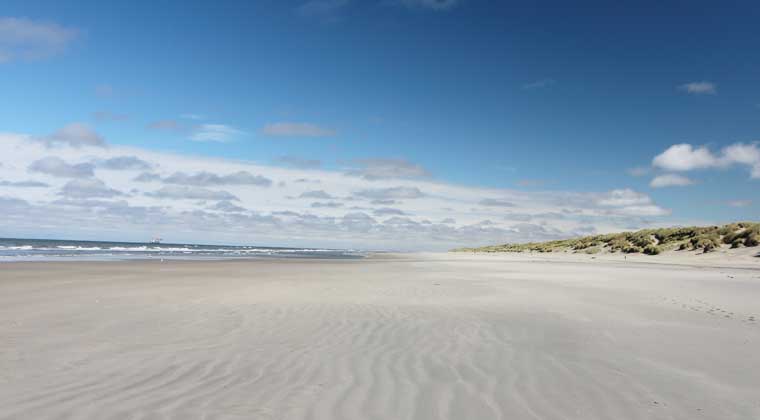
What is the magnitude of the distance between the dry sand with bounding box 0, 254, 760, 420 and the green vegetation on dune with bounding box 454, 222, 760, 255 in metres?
24.5

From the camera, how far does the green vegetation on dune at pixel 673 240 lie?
32.3m

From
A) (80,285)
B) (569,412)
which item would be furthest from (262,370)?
(80,285)

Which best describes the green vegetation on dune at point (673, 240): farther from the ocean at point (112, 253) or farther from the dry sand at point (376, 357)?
the ocean at point (112, 253)

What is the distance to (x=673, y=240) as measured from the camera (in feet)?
127

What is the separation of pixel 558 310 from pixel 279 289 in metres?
7.98

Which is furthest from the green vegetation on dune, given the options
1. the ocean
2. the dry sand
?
the ocean

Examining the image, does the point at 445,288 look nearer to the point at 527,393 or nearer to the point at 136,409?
the point at 527,393

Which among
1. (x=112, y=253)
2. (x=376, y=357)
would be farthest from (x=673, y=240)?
(x=112, y=253)

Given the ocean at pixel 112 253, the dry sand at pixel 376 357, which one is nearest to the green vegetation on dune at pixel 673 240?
the dry sand at pixel 376 357

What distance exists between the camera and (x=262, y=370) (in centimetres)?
568

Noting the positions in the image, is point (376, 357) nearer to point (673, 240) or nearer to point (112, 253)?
point (673, 240)

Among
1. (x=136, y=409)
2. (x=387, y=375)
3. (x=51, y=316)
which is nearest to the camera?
(x=136, y=409)

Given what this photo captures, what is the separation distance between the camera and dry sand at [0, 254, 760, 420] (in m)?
4.52

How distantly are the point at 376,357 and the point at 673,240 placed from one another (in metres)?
39.9
